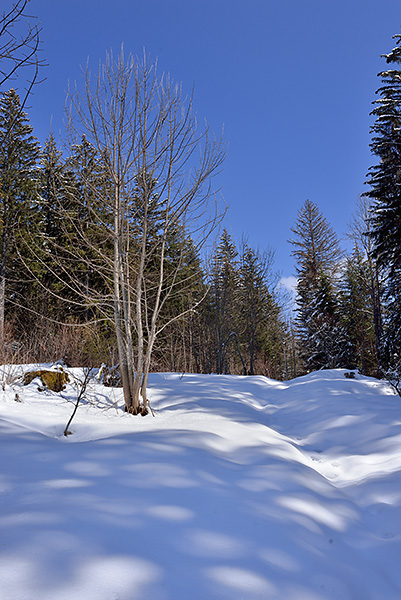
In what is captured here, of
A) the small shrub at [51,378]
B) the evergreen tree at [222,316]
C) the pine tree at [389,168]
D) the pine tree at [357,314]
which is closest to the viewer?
the small shrub at [51,378]

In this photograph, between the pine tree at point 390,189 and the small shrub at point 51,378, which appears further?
the pine tree at point 390,189

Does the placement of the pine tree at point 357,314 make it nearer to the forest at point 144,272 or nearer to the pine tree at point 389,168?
the forest at point 144,272

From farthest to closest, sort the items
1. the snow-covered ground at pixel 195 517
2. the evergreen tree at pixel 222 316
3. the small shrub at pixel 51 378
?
1. the evergreen tree at pixel 222 316
2. the small shrub at pixel 51 378
3. the snow-covered ground at pixel 195 517

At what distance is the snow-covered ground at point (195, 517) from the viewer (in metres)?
1.09

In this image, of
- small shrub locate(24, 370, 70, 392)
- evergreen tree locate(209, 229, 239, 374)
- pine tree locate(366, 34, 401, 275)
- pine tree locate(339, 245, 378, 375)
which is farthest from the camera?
pine tree locate(339, 245, 378, 375)

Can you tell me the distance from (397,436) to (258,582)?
3243 millimetres

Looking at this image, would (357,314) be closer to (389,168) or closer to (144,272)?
(389,168)

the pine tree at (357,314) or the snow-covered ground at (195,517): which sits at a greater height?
the pine tree at (357,314)

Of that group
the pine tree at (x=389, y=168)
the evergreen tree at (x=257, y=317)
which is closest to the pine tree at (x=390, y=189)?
the pine tree at (x=389, y=168)

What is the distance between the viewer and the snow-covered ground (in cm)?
109

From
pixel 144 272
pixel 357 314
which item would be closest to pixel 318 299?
pixel 357 314

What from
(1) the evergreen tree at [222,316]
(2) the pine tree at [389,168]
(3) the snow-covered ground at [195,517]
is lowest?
(3) the snow-covered ground at [195,517]

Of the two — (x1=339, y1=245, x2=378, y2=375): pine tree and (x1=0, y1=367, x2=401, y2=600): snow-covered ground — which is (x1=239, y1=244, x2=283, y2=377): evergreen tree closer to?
(x1=339, y1=245, x2=378, y2=375): pine tree

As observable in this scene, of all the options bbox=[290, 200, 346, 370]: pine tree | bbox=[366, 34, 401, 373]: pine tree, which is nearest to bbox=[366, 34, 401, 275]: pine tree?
bbox=[366, 34, 401, 373]: pine tree
